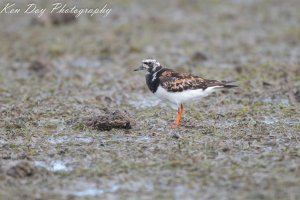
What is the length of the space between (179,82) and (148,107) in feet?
4.99

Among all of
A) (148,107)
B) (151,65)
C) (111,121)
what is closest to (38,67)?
(148,107)

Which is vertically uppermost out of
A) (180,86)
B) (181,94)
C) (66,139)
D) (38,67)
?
(38,67)

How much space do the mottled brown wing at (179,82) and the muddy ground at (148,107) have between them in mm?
564

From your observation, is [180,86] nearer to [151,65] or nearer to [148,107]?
[151,65]

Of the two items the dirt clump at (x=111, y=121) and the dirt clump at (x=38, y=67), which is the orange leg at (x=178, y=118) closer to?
the dirt clump at (x=111, y=121)

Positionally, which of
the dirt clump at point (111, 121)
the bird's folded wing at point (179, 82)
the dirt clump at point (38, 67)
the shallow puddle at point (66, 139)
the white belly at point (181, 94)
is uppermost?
the dirt clump at point (38, 67)

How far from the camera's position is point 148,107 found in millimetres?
10938

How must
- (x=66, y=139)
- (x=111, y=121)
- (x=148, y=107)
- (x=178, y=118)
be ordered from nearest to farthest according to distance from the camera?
1. (x=66, y=139)
2. (x=111, y=121)
3. (x=178, y=118)
4. (x=148, y=107)

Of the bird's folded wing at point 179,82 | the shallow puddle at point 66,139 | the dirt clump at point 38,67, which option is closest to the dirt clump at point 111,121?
the shallow puddle at point 66,139

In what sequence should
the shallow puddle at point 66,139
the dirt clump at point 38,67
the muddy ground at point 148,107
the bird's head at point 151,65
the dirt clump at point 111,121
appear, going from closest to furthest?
the muddy ground at point 148,107 < the shallow puddle at point 66,139 < the dirt clump at point 111,121 < the bird's head at point 151,65 < the dirt clump at point 38,67

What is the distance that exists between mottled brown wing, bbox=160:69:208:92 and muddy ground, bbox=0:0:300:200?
56 cm

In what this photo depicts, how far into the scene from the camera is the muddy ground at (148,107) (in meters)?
7.07

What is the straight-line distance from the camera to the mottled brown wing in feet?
31.1

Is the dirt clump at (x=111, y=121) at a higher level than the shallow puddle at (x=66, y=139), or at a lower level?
higher
